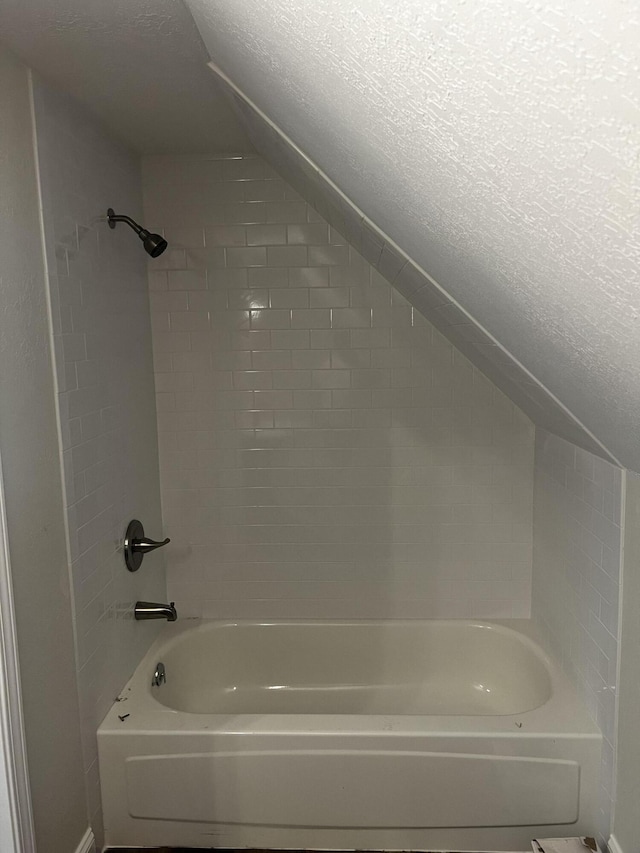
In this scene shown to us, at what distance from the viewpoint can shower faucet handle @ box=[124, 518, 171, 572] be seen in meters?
2.38

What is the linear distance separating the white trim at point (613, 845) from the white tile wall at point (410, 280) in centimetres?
110

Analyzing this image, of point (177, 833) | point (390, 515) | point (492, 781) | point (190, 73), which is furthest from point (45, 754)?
point (190, 73)

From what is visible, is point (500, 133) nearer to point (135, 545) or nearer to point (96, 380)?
point (96, 380)

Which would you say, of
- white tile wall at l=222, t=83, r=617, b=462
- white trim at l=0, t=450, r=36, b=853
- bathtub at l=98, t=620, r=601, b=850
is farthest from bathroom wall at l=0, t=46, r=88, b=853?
white tile wall at l=222, t=83, r=617, b=462

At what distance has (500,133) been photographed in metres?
0.59

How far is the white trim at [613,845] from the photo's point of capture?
1.89 m

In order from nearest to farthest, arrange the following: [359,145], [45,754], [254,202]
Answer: [359,145] → [45,754] → [254,202]

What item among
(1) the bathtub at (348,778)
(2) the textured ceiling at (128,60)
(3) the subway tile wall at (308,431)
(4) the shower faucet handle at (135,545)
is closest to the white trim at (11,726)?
(1) the bathtub at (348,778)

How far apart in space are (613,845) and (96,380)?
2079 mm

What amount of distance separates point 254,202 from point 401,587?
172 cm

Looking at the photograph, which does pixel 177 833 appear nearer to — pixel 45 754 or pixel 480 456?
pixel 45 754

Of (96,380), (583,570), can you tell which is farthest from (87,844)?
(583,570)

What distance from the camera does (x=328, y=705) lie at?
2.78m

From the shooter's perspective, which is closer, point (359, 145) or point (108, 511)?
point (359, 145)
